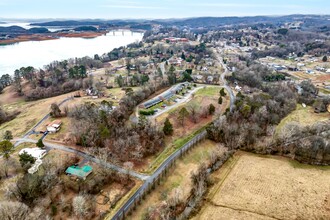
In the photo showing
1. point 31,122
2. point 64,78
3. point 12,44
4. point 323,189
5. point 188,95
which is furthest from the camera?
point 12,44

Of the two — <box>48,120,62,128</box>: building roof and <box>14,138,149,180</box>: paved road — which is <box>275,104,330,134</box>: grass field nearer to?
<box>14,138,149,180</box>: paved road

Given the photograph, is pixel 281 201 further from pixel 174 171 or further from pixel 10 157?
pixel 10 157

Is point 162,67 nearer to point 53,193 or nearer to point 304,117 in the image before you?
point 304,117

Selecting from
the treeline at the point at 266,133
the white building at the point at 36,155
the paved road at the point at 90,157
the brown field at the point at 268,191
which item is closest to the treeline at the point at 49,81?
the paved road at the point at 90,157

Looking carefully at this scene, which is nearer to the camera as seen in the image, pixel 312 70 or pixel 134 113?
pixel 134 113

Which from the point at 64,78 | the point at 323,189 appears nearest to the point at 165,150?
the point at 323,189

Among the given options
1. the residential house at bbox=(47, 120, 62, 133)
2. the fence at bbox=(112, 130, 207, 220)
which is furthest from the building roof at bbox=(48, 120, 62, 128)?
the fence at bbox=(112, 130, 207, 220)
